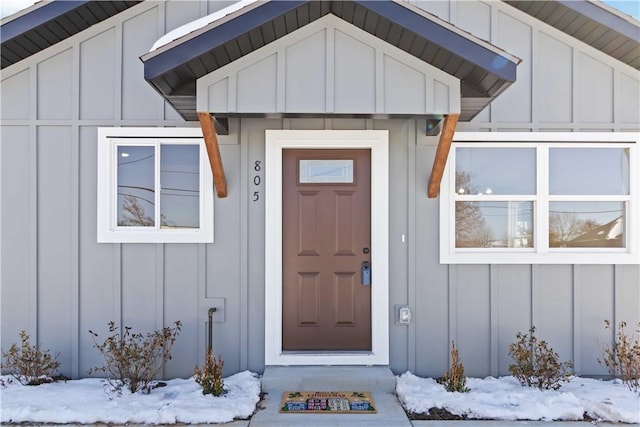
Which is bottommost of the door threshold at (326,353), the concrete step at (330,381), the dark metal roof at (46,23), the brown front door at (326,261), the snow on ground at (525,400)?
the snow on ground at (525,400)

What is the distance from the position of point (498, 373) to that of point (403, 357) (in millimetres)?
967

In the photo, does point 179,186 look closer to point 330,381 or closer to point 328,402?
point 330,381

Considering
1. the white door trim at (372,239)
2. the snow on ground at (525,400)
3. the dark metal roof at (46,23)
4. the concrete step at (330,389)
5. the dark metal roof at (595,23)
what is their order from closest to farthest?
the concrete step at (330,389) < the snow on ground at (525,400) < the dark metal roof at (46,23) < the dark metal roof at (595,23) < the white door trim at (372,239)

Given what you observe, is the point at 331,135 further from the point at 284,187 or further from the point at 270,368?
the point at 270,368

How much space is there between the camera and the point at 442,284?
440 centimetres

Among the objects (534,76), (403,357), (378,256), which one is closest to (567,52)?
(534,76)

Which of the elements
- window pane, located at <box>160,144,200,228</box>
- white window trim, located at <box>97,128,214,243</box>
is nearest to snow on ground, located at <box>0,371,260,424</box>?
white window trim, located at <box>97,128,214,243</box>

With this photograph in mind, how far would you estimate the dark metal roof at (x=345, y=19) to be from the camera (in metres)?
3.29

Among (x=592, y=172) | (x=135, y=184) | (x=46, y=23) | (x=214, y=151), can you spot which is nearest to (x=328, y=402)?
(x=214, y=151)

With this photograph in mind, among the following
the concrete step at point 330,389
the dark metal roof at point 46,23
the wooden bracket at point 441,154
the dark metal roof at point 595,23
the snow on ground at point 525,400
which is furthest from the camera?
A: the dark metal roof at point 595,23

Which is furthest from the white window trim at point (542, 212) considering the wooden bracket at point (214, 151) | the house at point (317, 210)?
the wooden bracket at point (214, 151)

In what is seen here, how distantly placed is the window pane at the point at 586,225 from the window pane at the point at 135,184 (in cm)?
409

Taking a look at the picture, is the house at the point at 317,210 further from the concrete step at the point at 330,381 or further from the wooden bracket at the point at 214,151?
the concrete step at the point at 330,381

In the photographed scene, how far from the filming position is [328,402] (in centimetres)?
375
